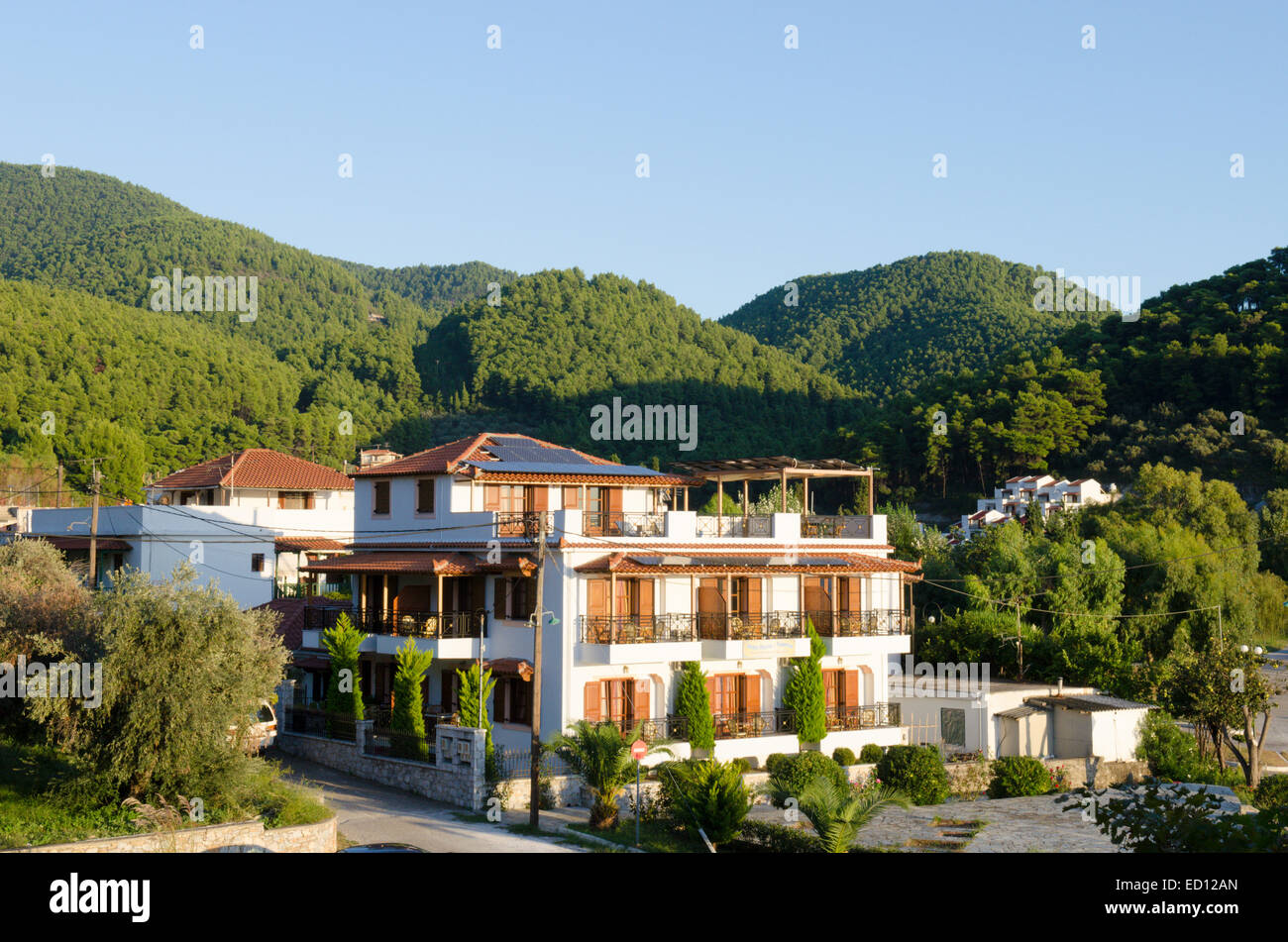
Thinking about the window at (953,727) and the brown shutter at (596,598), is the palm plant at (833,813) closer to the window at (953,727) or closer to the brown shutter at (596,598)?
the brown shutter at (596,598)

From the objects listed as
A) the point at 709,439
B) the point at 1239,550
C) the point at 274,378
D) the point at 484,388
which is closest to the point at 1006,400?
the point at 709,439

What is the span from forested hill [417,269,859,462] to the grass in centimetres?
8744

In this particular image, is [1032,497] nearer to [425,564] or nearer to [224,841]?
[425,564]

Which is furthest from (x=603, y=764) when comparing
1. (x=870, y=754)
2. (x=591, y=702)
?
(x=870, y=754)

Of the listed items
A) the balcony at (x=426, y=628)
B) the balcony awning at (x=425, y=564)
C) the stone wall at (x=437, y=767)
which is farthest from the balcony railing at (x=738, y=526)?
the stone wall at (x=437, y=767)

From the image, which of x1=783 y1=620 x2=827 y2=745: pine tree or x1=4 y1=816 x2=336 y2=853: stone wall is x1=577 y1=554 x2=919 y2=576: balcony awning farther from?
x1=4 y1=816 x2=336 y2=853: stone wall

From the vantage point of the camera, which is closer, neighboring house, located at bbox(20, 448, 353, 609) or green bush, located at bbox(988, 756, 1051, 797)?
green bush, located at bbox(988, 756, 1051, 797)

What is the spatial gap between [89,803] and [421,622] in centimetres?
1316

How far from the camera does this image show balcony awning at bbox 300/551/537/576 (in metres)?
31.6

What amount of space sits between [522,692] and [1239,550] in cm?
5370

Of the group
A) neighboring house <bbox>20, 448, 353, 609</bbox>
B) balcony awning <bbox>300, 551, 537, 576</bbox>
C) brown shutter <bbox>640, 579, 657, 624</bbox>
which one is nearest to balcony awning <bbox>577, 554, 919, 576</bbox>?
brown shutter <bbox>640, 579, 657, 624</bbox>

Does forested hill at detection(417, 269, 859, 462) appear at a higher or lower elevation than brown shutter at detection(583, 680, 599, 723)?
higher

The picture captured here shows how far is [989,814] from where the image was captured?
2962cm
